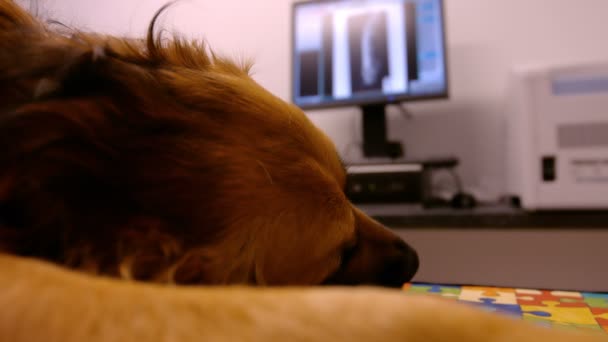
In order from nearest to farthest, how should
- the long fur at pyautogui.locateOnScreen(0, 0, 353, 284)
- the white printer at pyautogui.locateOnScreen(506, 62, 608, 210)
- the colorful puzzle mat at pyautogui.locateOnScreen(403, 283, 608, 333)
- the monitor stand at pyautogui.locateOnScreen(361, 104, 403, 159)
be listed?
the long fur at pyautogui.locateOnScreen(0, 0, 353, 284), the colorful puzzle mat at pyautogui.locateOnScreen(403, 283, 608, 333), the white printer at pyautogui.locateOnScreen(506, 62, 608, 210), the monitor stand at pyautogui.locateOnScreen(361, 104, 403, 159)

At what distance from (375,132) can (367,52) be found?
27 centimetres

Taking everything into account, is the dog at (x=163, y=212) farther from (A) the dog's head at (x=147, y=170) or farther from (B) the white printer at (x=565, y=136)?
(B) the white printer at (x=565, y=136)

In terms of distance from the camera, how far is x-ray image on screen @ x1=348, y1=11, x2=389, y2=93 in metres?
1.51

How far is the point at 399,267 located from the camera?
0.55 m

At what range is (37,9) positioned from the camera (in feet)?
1.80

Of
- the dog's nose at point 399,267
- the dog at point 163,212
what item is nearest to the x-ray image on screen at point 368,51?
the dog's nose at point 399,267

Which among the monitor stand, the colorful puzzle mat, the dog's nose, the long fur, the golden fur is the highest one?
the monitor stand

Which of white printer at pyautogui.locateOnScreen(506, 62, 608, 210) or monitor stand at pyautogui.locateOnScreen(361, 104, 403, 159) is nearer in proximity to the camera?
white printer at pyautogui.locateOnScreen(506, 62, 608, 210)

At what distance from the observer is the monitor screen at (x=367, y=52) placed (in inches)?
58.1

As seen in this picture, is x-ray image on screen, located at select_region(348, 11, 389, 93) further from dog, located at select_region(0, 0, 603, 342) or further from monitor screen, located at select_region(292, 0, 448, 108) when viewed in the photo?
dog, located at select_region(0, 0, 603, 342)

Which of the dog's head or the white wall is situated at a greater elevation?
the white wall

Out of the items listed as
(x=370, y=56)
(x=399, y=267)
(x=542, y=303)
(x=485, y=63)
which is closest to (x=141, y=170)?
(x=399, y=267)

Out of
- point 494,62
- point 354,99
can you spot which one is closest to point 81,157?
point 354,99

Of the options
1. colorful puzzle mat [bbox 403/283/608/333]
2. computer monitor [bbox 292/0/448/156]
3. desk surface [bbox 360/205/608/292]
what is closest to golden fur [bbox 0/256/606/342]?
colorful puzzle mat [bbox 403/283/608/333]
